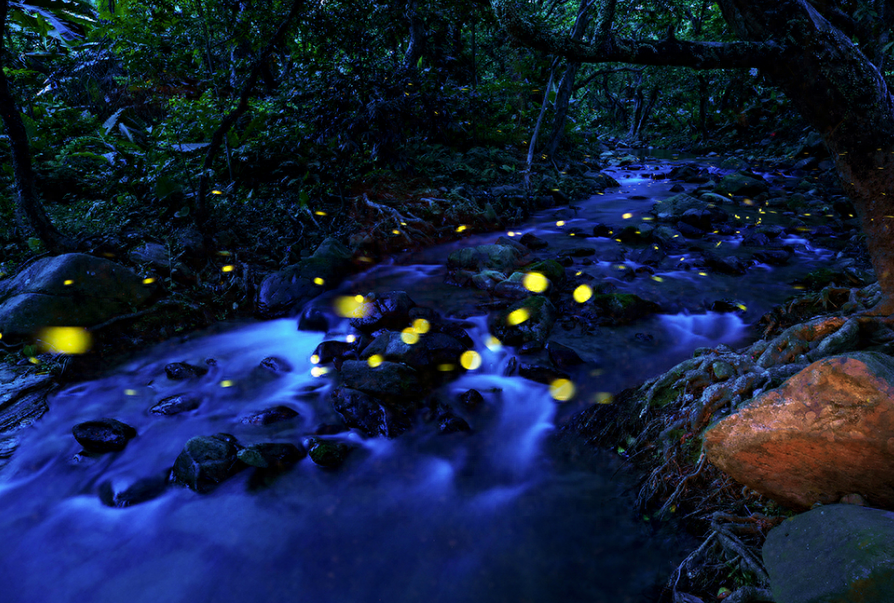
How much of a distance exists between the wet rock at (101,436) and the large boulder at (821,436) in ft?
16.2

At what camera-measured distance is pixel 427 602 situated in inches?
110

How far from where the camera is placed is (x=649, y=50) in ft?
8.78

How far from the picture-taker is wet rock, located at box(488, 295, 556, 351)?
5.39m

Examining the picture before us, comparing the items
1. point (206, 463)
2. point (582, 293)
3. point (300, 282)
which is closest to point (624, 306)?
point (582, 293)

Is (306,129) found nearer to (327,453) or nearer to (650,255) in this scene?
(650,255)

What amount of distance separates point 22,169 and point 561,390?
23.0ft

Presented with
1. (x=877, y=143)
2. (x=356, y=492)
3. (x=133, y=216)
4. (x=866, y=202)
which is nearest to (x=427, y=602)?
(x=356, y=492)

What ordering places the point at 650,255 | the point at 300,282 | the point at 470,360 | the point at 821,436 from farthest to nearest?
the point at 650,255
the point at 300,282
the point at 470,360
the point at 821,436

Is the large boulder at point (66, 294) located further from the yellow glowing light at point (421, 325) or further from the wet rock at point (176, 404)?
the yellow glowing light at point (421, 325)

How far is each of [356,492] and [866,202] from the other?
13.8ft

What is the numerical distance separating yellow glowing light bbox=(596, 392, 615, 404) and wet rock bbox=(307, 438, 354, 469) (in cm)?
242

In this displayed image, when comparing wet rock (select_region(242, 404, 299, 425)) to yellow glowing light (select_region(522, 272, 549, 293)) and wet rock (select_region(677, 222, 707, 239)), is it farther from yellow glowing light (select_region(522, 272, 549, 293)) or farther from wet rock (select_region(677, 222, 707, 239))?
wet rock (select_region(677, 222, 707, 239))

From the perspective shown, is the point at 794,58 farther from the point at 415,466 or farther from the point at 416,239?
the point at 416,239

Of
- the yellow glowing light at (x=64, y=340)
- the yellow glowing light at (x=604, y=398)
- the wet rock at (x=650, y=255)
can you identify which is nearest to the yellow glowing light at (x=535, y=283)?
the yellow glowing light at (x=604, y=398)
